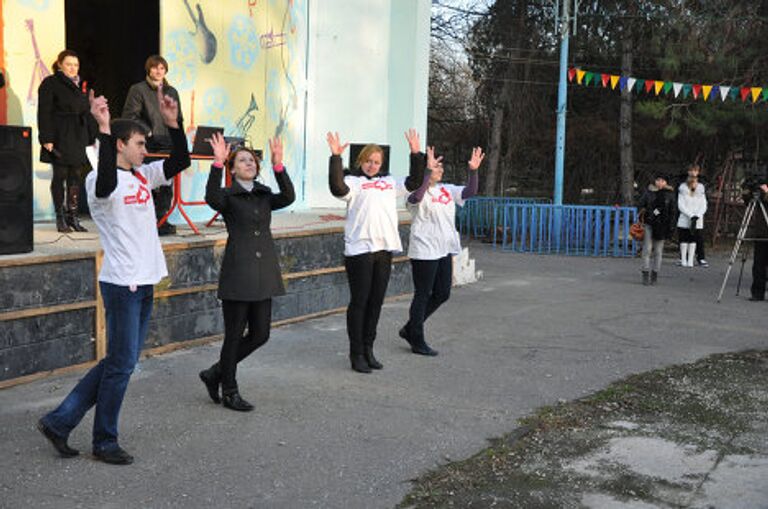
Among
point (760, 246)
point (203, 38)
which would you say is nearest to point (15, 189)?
point (203, 38)

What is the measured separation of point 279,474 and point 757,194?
30.1 feet

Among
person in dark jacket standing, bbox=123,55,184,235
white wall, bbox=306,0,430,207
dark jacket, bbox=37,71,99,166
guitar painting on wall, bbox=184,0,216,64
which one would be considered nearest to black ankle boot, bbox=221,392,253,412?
person in dark jacket standing, bbox=123,55,184,235

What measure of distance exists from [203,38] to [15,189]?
5113mm

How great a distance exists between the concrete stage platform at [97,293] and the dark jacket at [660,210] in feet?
17.1

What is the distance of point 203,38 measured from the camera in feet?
35.9

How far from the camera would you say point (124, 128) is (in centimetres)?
469

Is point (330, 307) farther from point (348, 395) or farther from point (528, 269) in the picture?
point (528, 269)

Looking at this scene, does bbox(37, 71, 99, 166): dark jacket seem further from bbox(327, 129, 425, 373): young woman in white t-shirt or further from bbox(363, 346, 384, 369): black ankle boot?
bbox(363, 346, 384, 369): black ankle boot

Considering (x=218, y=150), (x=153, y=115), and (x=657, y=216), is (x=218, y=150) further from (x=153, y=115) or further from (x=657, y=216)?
(x=657, y=216)

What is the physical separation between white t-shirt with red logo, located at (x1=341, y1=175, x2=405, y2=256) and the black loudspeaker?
243 cm

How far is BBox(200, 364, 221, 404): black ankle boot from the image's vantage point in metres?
5.85

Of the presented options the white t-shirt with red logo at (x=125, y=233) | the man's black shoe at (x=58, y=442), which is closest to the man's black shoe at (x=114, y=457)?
the man's black shoe at (x=58, y=442)

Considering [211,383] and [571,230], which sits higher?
[571,230]

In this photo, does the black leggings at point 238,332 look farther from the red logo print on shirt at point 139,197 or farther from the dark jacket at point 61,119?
the dark jacket at point 61,119
